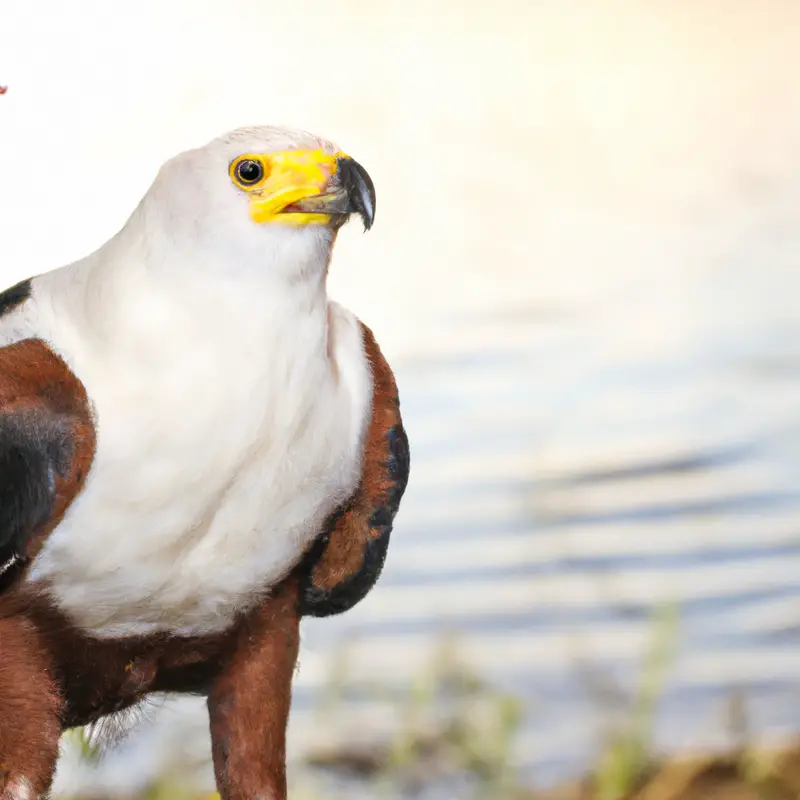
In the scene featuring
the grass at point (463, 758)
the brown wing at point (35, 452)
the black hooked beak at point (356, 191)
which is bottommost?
the grass at point (463, 758)

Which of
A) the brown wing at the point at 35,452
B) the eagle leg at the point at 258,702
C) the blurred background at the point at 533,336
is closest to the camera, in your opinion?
the brown wing at the point at 35,452

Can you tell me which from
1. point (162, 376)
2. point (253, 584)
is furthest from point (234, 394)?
point (253, 584)

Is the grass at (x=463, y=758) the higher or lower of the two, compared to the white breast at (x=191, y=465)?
lower

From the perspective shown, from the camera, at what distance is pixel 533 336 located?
1.89m

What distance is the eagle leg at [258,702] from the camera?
4.04 ft

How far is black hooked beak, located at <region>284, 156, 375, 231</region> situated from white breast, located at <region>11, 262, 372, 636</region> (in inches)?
3.4

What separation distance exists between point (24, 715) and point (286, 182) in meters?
0.54

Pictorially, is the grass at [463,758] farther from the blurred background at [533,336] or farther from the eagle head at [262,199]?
the eagle head at [262,199]

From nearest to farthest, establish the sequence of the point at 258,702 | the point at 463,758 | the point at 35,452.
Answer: the point at 35,452 → the point at 258,702 → the point at 463,758

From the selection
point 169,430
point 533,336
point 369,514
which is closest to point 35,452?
point 169,430

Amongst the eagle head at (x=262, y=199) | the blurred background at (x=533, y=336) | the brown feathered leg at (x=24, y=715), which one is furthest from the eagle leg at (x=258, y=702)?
the blurred background at (x=533, y=336)

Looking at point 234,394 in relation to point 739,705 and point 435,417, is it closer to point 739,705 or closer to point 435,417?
point 435,417

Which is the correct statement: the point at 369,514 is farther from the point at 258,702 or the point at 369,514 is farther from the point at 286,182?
the point at 286,182

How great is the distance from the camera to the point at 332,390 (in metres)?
1.18
